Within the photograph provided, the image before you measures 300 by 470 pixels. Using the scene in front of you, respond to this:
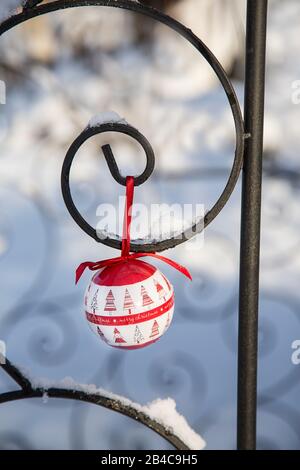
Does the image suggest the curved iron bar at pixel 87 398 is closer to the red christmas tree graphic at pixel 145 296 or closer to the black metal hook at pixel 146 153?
the red christmas tree graphic at pixel 145 296

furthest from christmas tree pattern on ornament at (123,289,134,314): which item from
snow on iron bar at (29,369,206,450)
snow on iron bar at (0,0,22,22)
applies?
snow on iron bar at (0,0,22,22)

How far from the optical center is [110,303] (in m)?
0.53

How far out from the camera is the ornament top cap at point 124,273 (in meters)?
0.53

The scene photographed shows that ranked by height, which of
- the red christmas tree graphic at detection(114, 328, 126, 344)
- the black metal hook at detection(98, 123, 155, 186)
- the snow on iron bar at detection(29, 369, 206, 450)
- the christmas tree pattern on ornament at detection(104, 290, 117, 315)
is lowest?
the snow on iron bar at detection(29, 369, 206, 450)

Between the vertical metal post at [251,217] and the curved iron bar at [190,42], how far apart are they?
19mm

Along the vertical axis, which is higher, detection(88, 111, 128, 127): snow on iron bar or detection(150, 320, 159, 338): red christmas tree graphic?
detection(88, 111, 128, 127): snow on iron bar

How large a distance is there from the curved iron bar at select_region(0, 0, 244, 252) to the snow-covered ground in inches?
23.4

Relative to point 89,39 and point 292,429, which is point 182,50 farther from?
point 292,429

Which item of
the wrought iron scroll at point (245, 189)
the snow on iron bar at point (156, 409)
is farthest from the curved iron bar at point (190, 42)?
the snow on iron bar at point (156, 409)

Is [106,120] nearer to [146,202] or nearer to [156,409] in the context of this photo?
[156,409]

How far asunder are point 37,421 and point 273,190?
736 millimetres

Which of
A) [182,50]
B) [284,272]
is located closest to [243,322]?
[284,272]

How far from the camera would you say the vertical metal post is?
476 millimetres

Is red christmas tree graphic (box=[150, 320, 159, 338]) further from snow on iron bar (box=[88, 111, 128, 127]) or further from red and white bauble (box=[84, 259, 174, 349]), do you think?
snow on iron bar (box=[88, 111, 128, 127])
